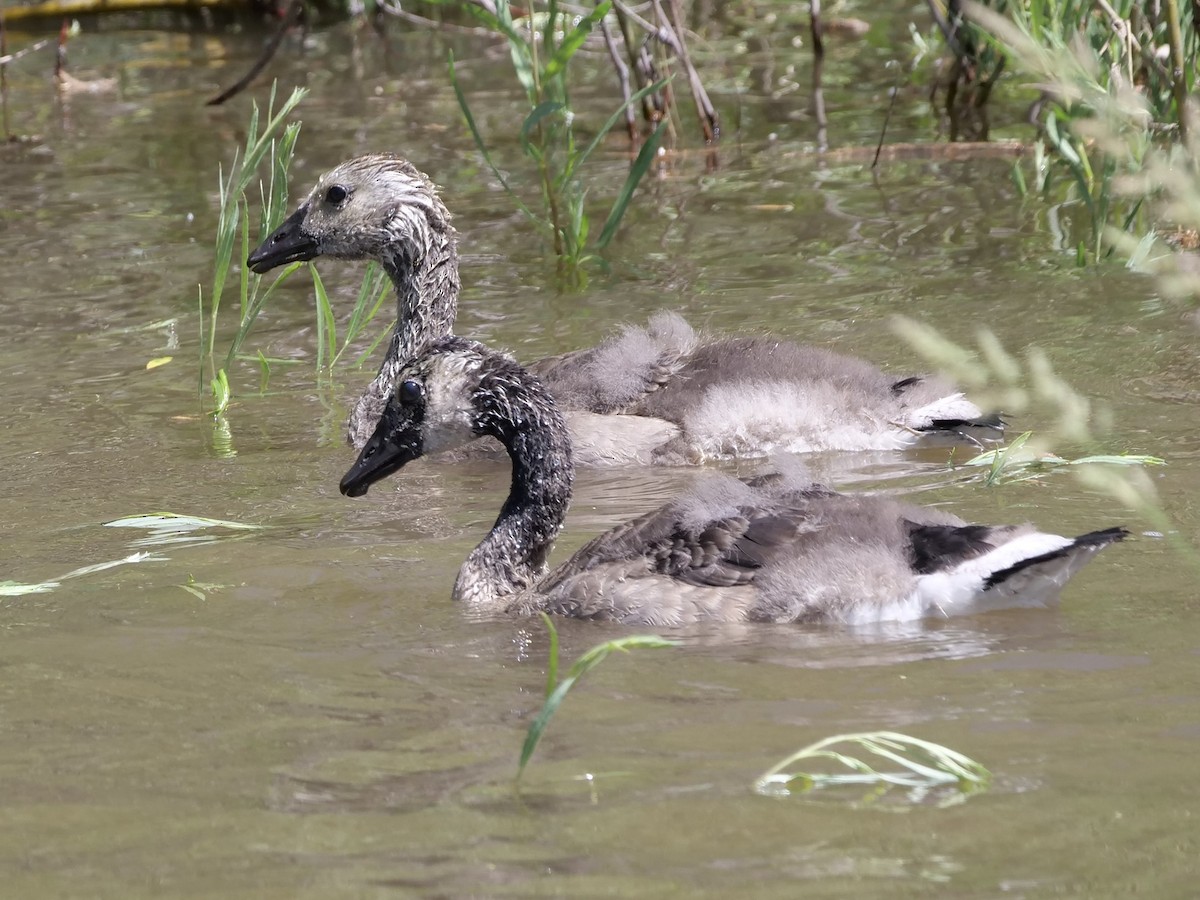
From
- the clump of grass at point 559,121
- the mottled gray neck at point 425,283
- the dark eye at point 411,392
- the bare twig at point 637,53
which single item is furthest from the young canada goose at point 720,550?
the bare twig at point 637,53

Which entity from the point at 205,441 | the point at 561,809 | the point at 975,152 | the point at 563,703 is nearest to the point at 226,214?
the point at 205,441

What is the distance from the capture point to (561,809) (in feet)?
13.6

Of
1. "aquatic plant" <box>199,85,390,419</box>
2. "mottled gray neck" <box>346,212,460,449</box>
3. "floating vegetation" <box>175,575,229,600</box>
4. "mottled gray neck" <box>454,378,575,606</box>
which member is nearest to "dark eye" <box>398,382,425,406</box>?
"mottled gray neck" <box>454,378,575,606</box>

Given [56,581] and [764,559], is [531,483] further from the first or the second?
[56,581]

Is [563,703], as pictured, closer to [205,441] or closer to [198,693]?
[198,693]

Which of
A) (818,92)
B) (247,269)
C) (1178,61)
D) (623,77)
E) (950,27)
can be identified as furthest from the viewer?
(818,92)

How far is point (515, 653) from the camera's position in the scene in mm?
5430

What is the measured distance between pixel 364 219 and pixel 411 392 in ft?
8.59

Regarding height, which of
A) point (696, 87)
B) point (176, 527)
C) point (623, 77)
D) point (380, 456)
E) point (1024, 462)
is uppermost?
point (623, 77)

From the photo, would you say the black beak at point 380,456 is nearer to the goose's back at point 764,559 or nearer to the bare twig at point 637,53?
the goose's back at point 764,559

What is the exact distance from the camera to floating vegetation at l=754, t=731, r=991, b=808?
4.07 m

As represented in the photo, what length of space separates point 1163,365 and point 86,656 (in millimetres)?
4925

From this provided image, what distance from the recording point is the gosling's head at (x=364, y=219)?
8828 mm

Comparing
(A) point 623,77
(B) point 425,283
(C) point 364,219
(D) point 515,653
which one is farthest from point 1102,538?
(A) point 623,77
